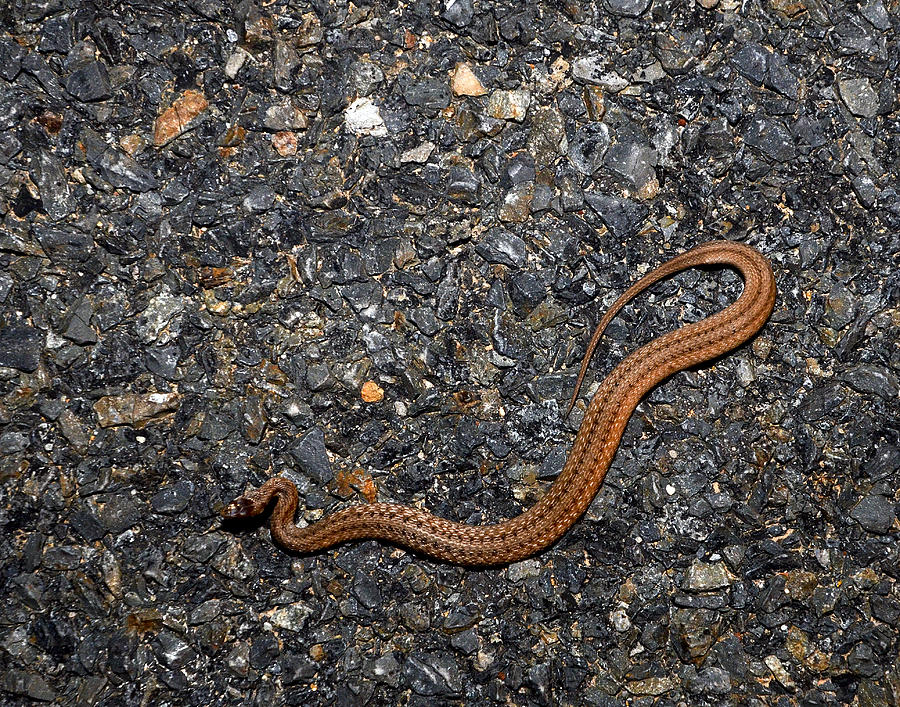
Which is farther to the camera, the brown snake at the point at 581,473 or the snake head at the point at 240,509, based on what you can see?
the brown snake at the point at 581,473

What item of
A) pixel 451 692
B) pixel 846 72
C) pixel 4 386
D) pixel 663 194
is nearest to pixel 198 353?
pixel 4 386

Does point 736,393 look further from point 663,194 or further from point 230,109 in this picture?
point 230,109

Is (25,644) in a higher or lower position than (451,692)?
higher

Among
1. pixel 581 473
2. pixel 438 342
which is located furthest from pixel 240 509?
pixel 581 473

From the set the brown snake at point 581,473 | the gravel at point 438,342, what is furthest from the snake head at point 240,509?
the gravel at point 438,342

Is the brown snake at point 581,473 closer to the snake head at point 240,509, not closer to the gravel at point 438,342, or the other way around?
the snake head at point 240,509

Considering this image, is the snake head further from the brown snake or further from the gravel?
the gravel

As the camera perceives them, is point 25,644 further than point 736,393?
No

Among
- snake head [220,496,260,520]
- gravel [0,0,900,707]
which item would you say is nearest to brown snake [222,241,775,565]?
snake head [220,496,260,520]
